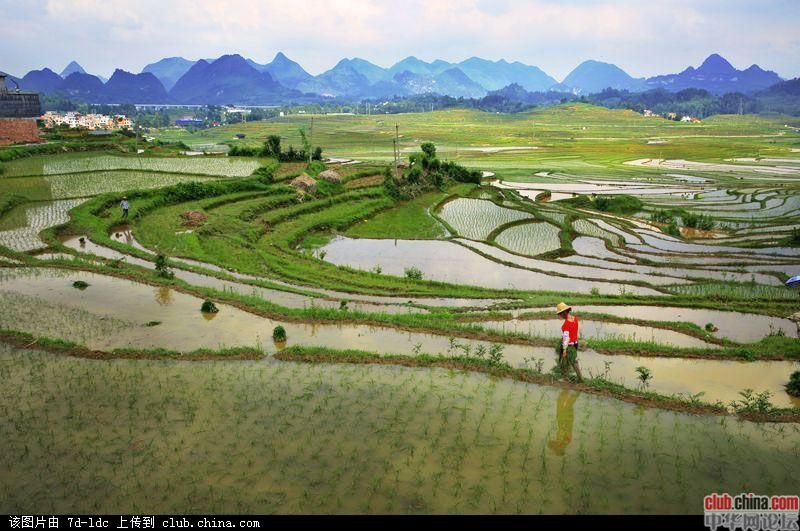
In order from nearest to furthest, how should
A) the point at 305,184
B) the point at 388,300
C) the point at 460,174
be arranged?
the point at 388,300, the point at 305,184, the point at 460,174

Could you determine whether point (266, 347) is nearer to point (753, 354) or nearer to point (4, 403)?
point (4, 403)

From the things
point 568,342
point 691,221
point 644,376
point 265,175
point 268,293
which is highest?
point 265,175

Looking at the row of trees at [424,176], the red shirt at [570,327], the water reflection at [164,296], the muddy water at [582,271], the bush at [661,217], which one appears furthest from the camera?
the row of trees at [424,176]

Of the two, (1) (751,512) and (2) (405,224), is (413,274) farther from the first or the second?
(1) (751,512)

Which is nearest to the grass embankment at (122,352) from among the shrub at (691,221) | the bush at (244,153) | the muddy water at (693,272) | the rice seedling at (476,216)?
the muddy water at (693,272)

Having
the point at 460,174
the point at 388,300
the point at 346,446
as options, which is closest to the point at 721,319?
the point at 388,300

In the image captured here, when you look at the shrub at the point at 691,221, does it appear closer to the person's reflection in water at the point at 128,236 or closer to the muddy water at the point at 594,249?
the muddy water at the point at 594,249
